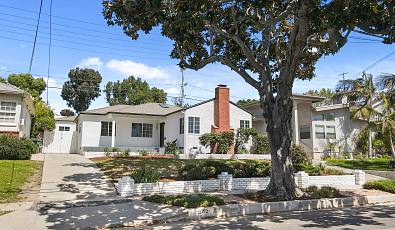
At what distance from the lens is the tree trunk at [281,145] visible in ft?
47.9

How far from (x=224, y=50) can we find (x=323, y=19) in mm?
6580

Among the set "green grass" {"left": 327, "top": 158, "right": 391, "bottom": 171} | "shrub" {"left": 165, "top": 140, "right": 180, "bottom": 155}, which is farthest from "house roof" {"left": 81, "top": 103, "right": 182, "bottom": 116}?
"green grass" {"left": 327, "top": 158, "right": 391, "bottom": 171}

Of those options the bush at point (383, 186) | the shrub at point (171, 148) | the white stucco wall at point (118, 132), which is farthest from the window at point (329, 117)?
the bush at point (383, 186)

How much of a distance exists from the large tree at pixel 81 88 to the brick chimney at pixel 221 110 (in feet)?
123

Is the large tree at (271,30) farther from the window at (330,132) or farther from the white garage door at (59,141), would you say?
the white garage door at (59,141)

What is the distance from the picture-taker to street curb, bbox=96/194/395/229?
1094 centimetres

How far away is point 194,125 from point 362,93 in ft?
49.9

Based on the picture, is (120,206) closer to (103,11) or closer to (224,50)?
(103,11)

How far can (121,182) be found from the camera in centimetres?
1431

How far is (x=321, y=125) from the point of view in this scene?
3522 cm

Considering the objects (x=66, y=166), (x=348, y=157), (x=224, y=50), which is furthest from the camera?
(x=348, y=157)

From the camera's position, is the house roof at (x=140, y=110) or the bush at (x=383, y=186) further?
the house roof at (x=140, y=110)

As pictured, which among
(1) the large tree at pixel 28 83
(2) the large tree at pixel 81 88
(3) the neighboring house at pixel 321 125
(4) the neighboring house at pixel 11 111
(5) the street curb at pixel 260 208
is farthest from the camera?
(2) the large tree at pixel 81 88

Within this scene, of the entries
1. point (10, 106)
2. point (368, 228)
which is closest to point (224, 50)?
point (368, 228)
